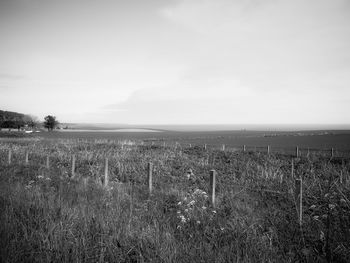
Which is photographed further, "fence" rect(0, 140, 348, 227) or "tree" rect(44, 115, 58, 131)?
"tree" rect(44, 115, 58, 131)

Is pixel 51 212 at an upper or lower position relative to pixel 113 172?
upper

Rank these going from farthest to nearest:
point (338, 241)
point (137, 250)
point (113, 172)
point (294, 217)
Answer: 1. point (113, 172)
2. point (294, 217)
3. point (338, 241)
4. point (137, 250)

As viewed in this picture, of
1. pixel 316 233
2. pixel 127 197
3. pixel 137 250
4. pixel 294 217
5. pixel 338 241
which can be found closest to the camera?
pixel 137 250

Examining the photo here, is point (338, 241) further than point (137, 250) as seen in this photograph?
Yes

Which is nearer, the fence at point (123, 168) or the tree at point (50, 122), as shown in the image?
the fence at point (123, 168)

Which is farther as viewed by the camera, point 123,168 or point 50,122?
point 50,122

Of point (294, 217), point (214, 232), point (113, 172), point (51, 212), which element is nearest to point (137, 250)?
point (214, 232)

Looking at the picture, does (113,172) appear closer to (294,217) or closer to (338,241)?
(294,217)

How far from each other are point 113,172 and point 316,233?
1367 centimetres

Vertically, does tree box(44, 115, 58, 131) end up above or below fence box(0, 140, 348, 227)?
above

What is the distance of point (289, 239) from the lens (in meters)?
4.70

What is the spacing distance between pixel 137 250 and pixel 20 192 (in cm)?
499

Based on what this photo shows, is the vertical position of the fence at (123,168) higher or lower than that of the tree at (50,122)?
lower

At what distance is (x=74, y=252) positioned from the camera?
395 cm
